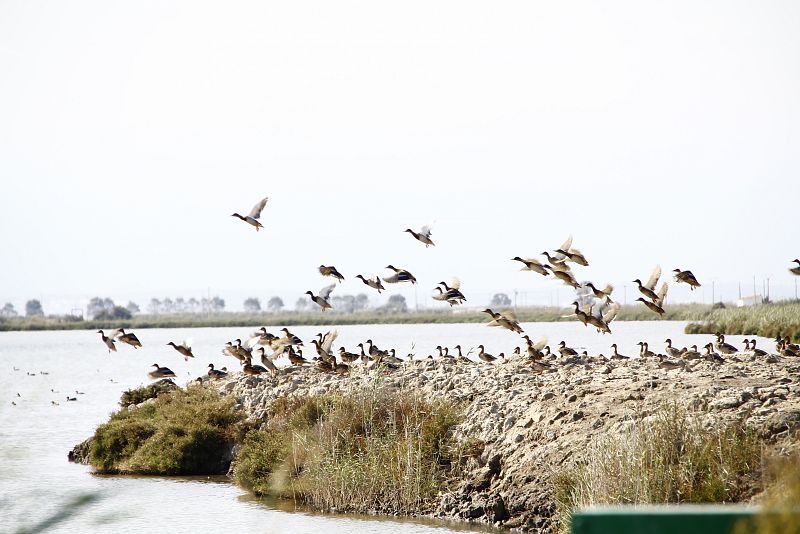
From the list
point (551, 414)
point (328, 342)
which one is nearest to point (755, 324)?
point (328, 342)

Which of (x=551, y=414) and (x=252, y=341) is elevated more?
(x=252, y=341)

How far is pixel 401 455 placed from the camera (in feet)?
55.6

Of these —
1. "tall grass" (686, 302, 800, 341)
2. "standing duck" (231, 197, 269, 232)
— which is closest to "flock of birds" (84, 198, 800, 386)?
"standing duck" (231, 197, 269, 232)

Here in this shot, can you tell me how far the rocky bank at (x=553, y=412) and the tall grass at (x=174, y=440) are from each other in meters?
4.22

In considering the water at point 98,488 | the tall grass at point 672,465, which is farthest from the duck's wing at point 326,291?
the tall grass at point 672,465

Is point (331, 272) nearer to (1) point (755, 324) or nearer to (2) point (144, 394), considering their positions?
(2) point (144, 394)

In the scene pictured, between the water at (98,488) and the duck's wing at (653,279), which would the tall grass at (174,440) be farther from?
the duck's wing at (653,279)

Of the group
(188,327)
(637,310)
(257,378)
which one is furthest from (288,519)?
(188,327)

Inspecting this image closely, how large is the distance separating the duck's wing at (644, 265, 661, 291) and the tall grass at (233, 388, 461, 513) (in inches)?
225

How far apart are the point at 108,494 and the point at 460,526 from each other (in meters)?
13.3

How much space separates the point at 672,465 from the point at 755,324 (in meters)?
46.3

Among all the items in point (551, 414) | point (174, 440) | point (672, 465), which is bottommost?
point (174, 440)

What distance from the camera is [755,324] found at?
183ft

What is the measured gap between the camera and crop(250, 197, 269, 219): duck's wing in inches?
933
